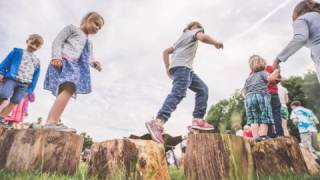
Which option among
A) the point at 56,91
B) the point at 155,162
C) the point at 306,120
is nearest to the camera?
the point at 155,162

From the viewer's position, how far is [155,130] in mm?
4531

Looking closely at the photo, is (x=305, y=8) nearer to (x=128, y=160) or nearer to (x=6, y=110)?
(x=128, y=160)

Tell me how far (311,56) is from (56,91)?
3.25 meters

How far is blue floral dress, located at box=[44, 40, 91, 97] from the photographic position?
4.54 m

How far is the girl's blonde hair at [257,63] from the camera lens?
253 inches

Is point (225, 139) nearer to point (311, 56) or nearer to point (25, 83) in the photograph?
point (311, 56)

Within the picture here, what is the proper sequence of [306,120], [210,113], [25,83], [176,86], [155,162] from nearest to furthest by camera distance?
[155,162], [176,86], [25,83], [306,120], [210,113]

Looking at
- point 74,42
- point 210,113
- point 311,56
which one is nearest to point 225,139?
point 311,56

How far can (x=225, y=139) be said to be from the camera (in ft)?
12.3

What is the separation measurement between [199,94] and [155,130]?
1.20 meters

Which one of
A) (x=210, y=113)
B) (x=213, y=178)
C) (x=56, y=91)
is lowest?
(x=213, y=178)

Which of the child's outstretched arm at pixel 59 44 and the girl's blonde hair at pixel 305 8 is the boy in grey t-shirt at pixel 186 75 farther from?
the child's outstretched arm at pixel 59 44

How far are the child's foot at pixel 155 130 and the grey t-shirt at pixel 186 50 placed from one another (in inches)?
44.0

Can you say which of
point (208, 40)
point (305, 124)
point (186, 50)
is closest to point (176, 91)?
point (186, 50)
